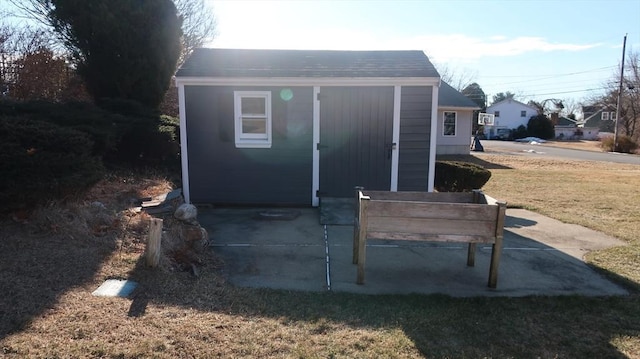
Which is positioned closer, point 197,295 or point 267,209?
point 197,295

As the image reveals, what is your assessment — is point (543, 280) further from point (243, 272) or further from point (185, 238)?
point (185, 238)

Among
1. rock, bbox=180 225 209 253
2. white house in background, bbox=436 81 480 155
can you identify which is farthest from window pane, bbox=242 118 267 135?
white house in background, bbox=436 81 480 155

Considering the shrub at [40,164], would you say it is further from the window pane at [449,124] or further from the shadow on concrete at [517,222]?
the window pane at [449,124]

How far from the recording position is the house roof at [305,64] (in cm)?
777

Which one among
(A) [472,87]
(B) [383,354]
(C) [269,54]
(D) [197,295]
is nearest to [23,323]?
(D) [197,295]

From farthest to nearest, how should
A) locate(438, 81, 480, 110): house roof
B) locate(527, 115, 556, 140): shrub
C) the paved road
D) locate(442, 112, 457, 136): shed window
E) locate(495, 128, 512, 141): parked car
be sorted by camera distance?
locate(495, 128, 512, 141): parked car
locate(527, 115, 556, 140): shrub
the paved road
locate(442, 112, 457, 136): shed window
locate(438, 81, 480, 110): house roof

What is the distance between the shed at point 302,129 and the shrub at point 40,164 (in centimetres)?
285

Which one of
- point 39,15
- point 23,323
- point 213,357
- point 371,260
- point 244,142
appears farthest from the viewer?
point 39,15

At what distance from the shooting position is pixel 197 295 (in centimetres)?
393

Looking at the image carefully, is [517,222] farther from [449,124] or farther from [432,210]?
[449,124]

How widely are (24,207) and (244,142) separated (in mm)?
3857

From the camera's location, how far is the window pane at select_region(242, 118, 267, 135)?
8031mm

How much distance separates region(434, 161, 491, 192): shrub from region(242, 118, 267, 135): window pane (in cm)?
440

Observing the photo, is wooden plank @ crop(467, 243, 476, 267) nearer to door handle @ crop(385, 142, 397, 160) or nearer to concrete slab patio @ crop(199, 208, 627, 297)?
concrete slab patio @ crop(199, 208, 627, 297)
